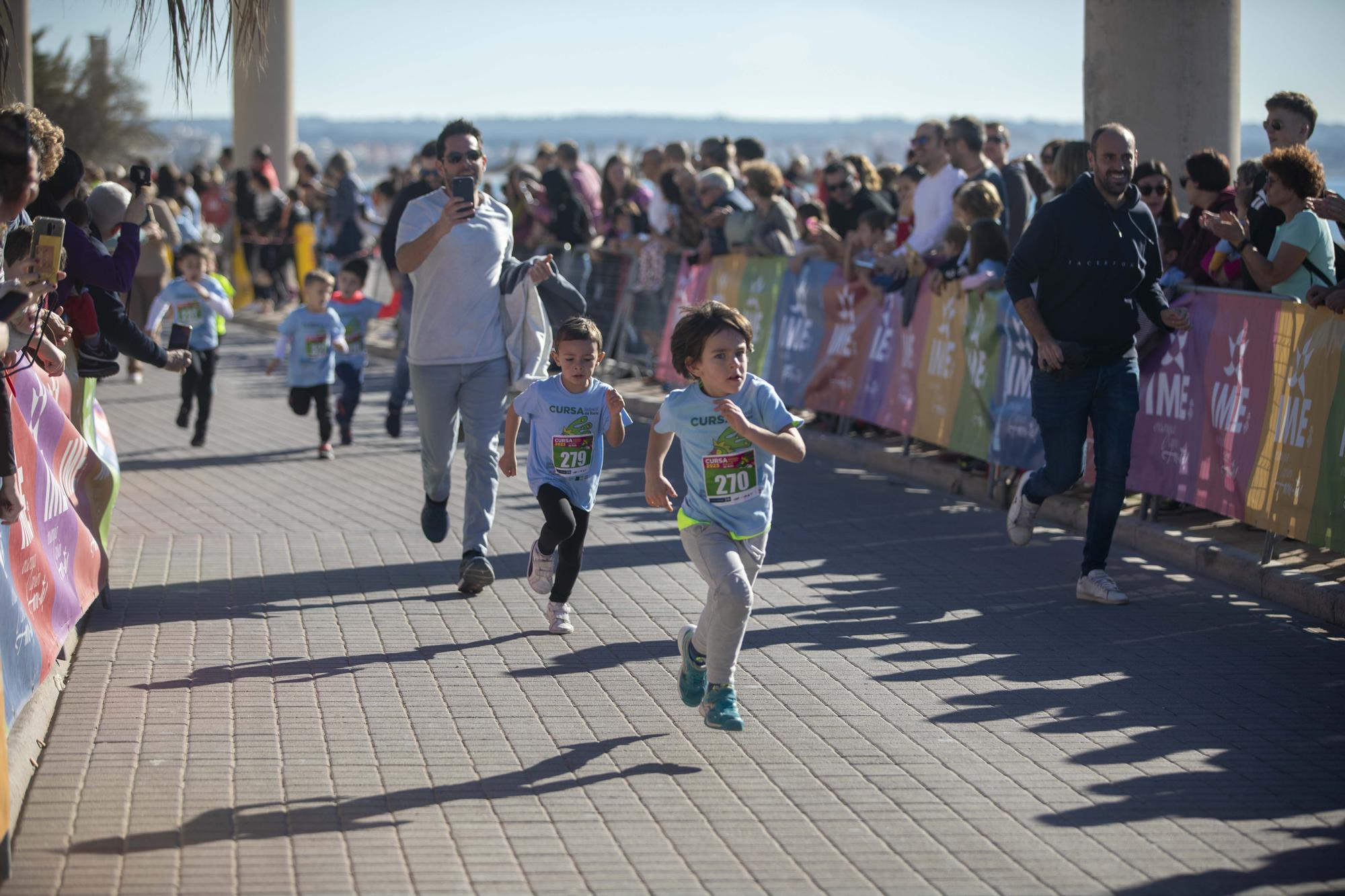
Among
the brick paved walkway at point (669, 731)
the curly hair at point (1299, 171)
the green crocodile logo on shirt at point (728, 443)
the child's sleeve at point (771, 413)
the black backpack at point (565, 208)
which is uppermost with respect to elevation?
the black backpack at point (565, 208)

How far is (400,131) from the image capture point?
16050 cm

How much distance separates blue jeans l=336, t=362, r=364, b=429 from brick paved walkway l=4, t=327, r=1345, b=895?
3796 mm

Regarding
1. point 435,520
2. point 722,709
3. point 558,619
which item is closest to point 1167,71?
point 435,520

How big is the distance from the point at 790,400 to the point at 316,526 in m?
5.24

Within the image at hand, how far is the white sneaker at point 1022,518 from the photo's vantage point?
8727 millimetres

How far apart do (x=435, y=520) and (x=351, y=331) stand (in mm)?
5498

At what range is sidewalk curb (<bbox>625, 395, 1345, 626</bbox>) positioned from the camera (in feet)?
26.1

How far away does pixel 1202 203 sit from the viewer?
1016cm

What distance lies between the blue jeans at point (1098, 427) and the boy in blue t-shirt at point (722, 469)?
9.14ft

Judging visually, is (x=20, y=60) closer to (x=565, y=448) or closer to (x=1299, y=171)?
(x=565, y=448)

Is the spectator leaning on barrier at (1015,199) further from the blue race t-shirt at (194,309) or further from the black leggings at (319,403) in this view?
the blue race t-shirt at (194,309)

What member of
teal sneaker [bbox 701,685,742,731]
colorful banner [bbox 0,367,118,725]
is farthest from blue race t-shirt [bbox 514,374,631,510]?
colorful banner [bbox 0,367,118,725]

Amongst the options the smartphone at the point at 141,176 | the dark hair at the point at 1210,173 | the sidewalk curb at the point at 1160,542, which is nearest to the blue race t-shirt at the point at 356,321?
the sidewalk curb at the point at 1160,542

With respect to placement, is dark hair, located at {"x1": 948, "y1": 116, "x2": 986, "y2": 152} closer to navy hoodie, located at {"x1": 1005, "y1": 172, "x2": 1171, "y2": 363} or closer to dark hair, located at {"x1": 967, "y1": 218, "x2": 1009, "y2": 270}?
dark hair, located at {"x1": 967, "y1": 218, "x2": 1009, "y2": 270}
